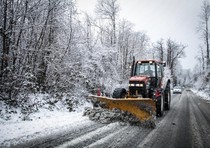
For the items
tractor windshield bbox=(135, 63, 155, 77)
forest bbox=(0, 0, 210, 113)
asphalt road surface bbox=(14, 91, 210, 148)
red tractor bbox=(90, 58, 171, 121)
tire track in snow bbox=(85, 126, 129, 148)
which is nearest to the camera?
tire track in snow bbox=(85, 126, 129, 148)

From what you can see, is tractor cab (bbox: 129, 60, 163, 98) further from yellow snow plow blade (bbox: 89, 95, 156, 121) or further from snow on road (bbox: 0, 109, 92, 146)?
snow on road (bbox: 0, 109, 92, 146)

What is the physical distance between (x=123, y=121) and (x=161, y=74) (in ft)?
14.2

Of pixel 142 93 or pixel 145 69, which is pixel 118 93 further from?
pixel 145 69

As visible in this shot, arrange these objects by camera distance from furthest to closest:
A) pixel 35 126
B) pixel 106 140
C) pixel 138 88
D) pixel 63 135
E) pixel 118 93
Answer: pixel 138 88 → pixel 118 93 → pixel 35 126 → pixel 63 135 → pixel 106 140

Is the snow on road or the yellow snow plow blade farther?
the yellow snow plow blade

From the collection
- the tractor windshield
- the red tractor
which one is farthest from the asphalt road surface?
the tractor windshield

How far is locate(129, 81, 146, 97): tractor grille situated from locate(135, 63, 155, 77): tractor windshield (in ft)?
3.91

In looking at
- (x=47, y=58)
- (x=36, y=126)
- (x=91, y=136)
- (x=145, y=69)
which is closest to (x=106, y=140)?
(x=91, y=136)

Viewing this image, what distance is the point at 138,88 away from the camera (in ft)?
35.1

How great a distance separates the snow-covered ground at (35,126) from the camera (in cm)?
668

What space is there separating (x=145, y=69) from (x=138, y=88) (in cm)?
148

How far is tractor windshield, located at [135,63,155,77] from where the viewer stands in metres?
11.6

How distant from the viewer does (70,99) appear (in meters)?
12.7

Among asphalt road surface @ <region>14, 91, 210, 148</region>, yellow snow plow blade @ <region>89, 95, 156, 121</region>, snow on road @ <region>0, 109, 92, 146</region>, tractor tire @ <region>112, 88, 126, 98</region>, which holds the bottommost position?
asphalt road surface @ <region>14, 91, 210, 148</region>
